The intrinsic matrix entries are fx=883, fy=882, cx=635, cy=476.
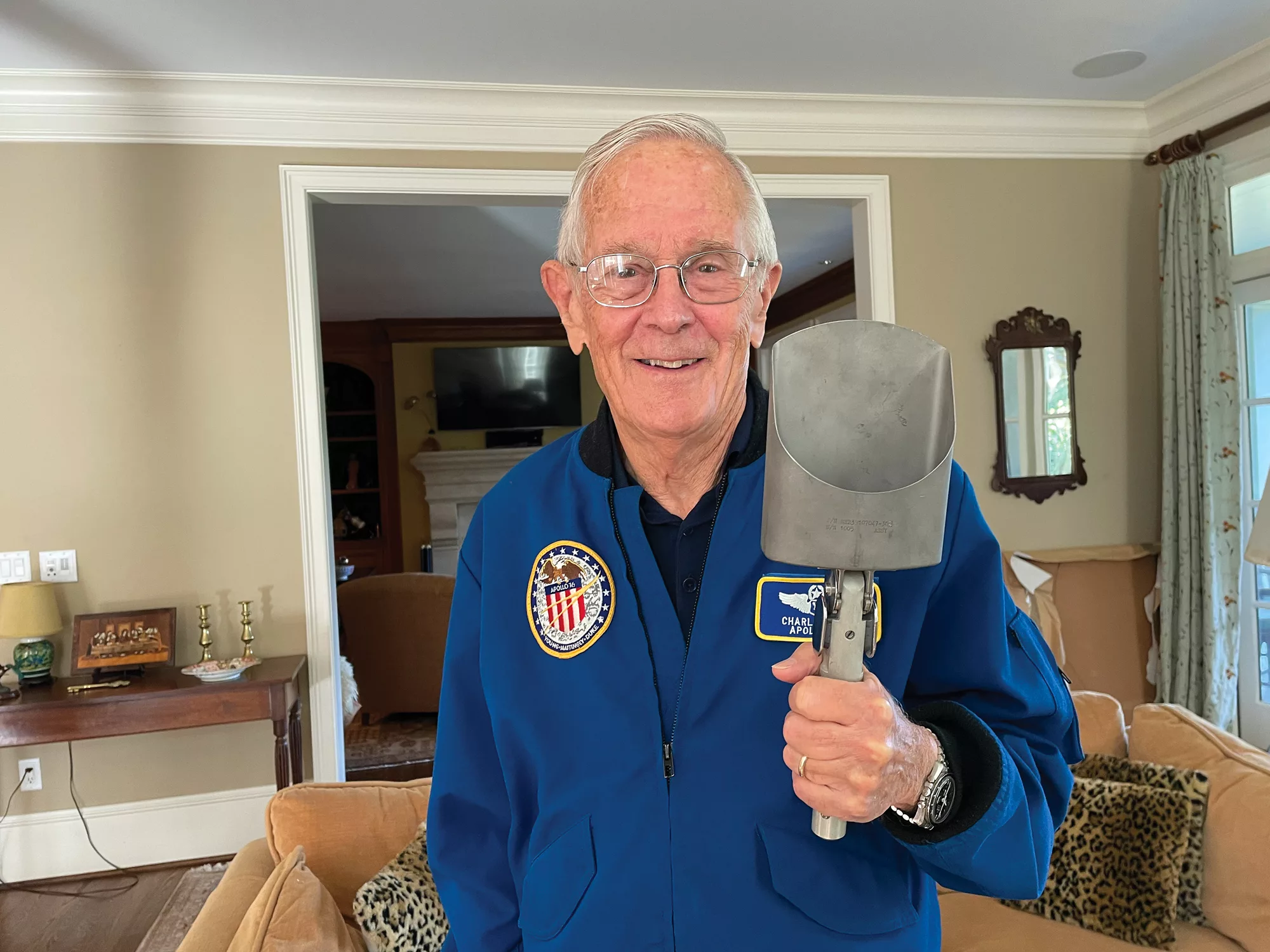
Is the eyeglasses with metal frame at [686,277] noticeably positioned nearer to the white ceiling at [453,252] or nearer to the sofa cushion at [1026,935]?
the sofa cushion at [1026,935]

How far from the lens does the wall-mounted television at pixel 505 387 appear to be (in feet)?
28.1

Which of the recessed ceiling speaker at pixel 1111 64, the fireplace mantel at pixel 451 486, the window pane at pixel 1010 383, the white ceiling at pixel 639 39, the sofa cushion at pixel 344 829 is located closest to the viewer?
the sofa cushion at pixel 344 829

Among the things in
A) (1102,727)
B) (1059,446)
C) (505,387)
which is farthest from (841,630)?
(505,387)

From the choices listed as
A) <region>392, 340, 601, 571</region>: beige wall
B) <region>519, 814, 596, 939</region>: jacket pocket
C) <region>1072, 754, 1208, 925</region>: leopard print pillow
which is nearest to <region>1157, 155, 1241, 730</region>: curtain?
<region>1072, 754, 1208, 925</region>: leopard print pillow

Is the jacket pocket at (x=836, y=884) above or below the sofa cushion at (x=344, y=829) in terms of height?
above

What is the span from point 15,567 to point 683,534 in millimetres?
3284

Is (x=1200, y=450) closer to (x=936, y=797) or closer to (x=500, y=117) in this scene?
(x=500, y=117)

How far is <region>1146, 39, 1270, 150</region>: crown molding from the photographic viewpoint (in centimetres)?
336

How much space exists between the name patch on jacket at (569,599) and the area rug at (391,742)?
11.5 ft

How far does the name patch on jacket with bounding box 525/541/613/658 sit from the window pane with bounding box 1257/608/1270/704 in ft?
12.3

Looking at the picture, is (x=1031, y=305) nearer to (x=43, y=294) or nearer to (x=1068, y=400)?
(x=1068, y=400)

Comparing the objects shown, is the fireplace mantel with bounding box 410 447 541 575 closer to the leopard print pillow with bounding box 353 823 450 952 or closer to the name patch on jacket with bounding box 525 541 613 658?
the leopard print pillow with bounding box 353 823 450 952

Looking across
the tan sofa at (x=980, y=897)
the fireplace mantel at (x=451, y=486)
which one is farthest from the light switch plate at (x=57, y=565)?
the fireplace mantel at (x=451, y=486)

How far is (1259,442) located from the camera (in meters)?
3.58
